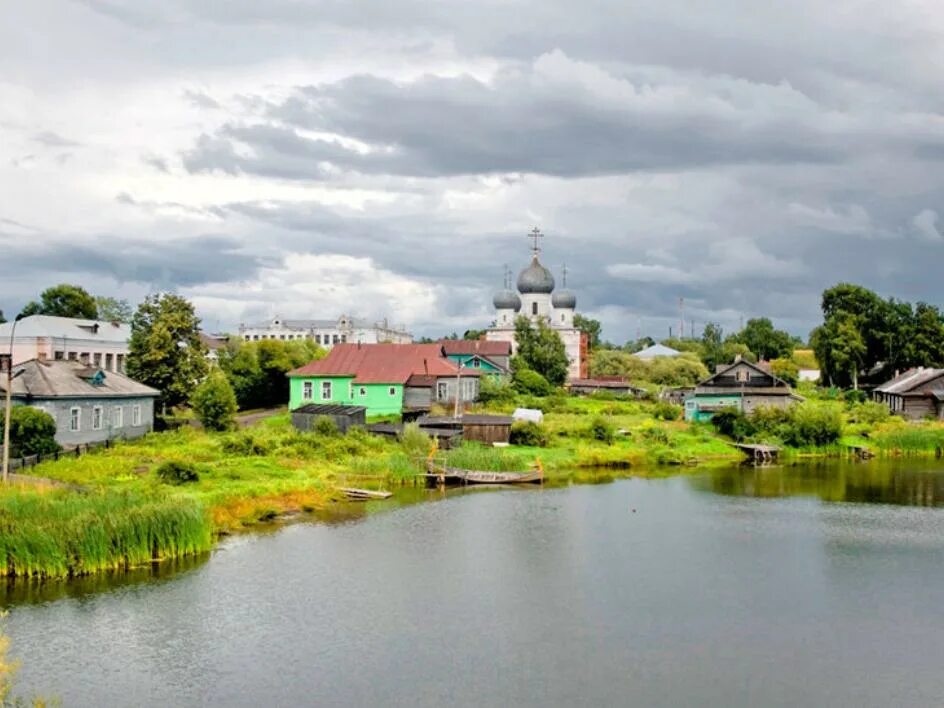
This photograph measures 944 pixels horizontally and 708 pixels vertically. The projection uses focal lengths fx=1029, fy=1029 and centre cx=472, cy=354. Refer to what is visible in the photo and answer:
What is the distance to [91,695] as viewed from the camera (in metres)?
18.3

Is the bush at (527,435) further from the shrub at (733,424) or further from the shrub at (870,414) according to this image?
the shrub at (870,414)

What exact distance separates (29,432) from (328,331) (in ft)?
360

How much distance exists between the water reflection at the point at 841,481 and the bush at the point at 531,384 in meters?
25.4

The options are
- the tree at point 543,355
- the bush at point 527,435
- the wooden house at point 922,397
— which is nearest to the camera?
the bush at point 527,435

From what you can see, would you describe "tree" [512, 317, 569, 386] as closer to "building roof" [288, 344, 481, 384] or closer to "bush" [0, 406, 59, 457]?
"building roof" [288, 344, 481, 384]

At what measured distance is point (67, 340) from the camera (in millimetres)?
69938

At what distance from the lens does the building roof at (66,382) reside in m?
42.5

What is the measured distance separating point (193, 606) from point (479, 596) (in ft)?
22.2

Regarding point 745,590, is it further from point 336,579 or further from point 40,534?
point 40,534

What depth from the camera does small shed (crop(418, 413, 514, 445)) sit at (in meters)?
50.8

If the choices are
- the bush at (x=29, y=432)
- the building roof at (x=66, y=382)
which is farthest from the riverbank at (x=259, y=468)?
the building roof at (x=66, y=382)

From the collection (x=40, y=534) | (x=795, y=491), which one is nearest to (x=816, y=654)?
(x=40, y=534)

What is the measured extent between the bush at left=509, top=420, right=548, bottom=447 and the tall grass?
2526cm

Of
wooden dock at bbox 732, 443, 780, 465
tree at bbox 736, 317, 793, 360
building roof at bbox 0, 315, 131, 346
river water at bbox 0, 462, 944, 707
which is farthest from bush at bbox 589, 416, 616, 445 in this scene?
tree at bbox 736, 317, 793, 360
